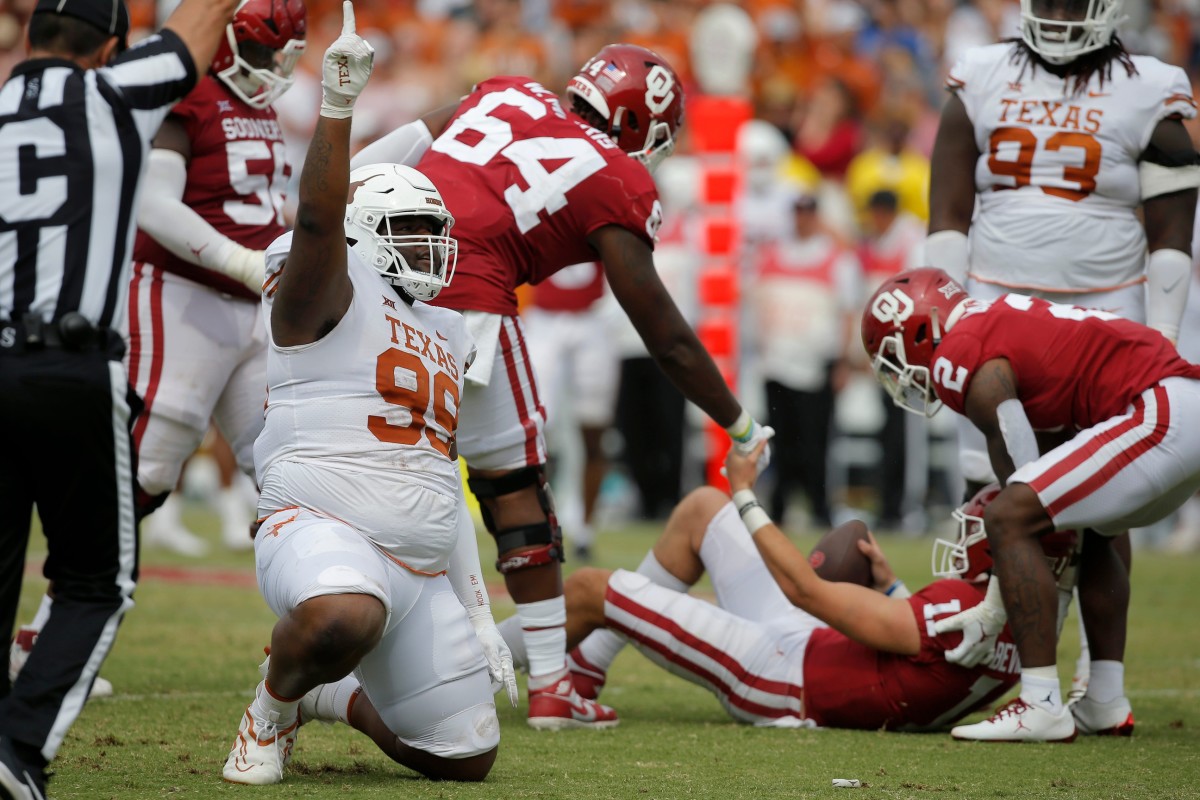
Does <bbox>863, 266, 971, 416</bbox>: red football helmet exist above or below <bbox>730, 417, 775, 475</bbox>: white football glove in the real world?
above

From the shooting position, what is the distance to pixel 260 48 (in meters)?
5.34

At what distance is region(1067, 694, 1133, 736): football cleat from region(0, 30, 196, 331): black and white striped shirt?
3205mm

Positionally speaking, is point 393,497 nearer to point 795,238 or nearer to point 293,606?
point 293,606

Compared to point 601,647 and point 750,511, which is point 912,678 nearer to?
point 750,511

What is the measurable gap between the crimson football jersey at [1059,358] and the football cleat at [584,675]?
57.6 inches

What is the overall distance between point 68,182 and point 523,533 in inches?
79.3

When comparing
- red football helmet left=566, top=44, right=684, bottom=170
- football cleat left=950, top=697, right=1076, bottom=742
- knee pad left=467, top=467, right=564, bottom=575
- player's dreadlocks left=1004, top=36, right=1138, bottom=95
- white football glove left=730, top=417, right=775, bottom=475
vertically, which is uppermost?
player's dreadlocks left=1004, top=36, right=1138, bottom=95

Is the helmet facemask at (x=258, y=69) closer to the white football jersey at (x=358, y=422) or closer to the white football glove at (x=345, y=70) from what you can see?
the white football jersey at (x=358, y=422)

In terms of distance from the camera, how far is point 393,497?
3727mm

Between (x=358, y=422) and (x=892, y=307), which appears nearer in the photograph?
(x=358, y=422)

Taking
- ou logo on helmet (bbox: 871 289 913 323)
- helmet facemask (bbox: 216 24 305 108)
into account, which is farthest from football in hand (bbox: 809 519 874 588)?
helmet facemask (bbox: 216 24 305 108)

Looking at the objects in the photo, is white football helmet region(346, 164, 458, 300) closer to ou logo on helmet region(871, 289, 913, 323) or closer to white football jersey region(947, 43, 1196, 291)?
ou logo on helmet region(871, 289, 913, 323)

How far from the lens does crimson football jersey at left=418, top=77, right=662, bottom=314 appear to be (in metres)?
4.67

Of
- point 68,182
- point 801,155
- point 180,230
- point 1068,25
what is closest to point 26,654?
point 180,230
